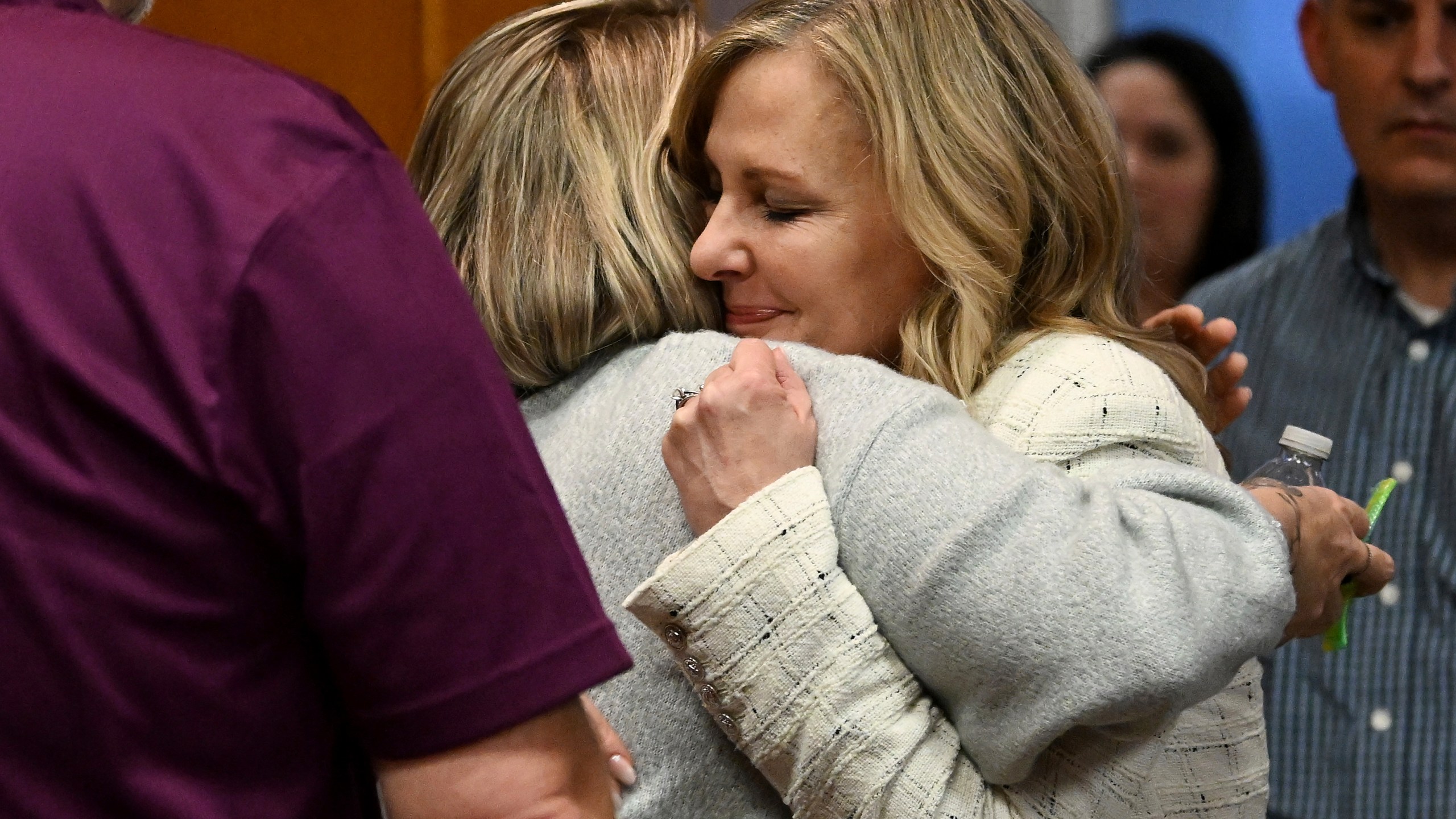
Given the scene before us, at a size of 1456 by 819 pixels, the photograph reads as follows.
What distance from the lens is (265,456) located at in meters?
0.76

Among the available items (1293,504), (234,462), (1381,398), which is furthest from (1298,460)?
(234,462)

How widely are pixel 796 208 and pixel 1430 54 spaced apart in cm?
140

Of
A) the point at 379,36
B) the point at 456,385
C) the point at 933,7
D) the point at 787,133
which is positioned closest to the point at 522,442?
the point at 456,385

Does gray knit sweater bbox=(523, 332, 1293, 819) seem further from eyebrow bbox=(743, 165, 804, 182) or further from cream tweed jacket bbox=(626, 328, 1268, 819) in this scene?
eyebrow bbox=(743, 165, 804, 182)

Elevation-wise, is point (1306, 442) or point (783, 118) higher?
point (783, 118)

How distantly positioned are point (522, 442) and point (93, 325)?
0.23m

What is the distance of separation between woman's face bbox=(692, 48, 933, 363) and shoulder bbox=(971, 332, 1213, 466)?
20 cm

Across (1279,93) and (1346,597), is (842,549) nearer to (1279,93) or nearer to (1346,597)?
(1346,597)

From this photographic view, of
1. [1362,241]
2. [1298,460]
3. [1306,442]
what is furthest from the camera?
[1362,241]

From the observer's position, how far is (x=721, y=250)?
1.40m

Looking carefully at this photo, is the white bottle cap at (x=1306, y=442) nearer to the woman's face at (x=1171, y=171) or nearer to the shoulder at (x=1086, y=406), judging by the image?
the shoulder at (x=1086, y=406)

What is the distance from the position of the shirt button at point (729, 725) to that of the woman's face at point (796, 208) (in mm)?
468

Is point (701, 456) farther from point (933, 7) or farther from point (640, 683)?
point (933, 7)

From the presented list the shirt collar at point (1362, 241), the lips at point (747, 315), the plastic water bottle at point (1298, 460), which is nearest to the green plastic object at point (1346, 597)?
the plastic water bottle at point (1298, 460)
